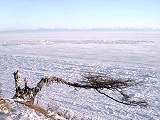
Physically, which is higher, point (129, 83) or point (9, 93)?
point (129, 83)

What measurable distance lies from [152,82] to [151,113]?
5.12 metres

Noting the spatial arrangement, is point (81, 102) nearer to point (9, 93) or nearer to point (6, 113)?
point (9, 93)

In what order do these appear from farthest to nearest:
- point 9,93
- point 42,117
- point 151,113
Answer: point 9,93
point 151,113
point 42,117

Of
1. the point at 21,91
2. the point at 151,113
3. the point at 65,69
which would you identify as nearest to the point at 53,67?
the point at 65,69

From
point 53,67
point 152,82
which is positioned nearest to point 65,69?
point 53,67

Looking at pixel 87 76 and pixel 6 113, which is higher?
pixel 87 76

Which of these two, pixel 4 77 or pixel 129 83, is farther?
pixel 4 77

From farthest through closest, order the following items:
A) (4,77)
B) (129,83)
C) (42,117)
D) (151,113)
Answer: (4,77) → (151,113) → (129,83) → (42,117)

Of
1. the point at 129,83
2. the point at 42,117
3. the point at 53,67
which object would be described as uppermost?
the point at 129,83

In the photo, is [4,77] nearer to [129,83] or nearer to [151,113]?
[151,113]

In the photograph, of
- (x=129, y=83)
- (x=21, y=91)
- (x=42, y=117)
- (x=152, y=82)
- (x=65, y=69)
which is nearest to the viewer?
(x=42, y=117)

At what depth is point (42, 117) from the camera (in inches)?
135

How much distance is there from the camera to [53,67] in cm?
2242

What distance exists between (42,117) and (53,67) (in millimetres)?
19055
